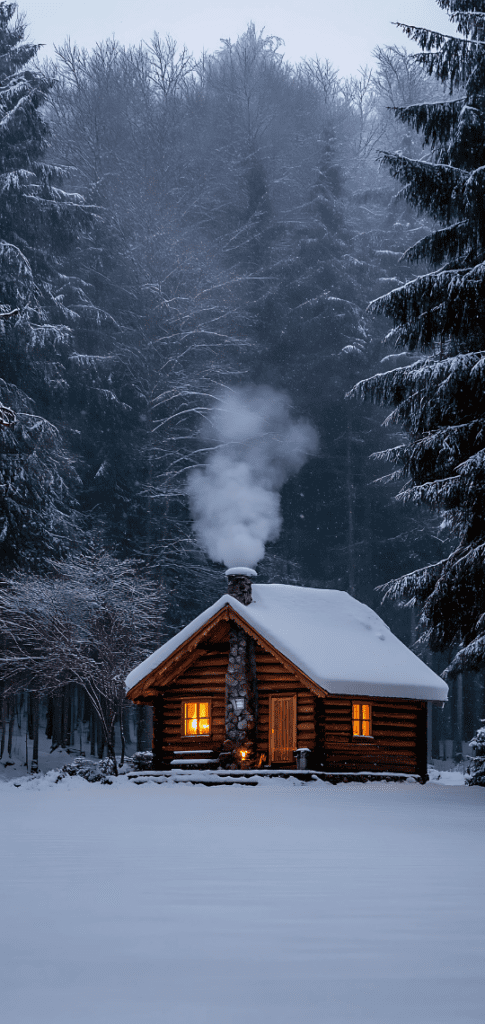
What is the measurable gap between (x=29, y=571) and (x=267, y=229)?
953 inches

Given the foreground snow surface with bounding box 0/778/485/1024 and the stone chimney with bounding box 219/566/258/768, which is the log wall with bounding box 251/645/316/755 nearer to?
the stone chimney with bounding box 219/566/258/768

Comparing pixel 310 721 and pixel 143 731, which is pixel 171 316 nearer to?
pixel 143 731

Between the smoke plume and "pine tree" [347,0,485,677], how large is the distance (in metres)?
13.3

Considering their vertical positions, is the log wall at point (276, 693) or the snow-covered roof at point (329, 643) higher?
the snow-covered roof at point (329, 643)

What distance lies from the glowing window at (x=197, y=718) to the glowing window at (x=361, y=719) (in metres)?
3.75

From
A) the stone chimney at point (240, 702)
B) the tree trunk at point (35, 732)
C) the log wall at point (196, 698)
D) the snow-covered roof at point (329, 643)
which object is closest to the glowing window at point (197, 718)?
the log wall at point (196, 698)

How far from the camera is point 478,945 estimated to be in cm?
607

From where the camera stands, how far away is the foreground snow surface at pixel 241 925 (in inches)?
184

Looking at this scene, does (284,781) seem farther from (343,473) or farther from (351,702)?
(343,473)

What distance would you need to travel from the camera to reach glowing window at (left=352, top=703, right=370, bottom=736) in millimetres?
29531

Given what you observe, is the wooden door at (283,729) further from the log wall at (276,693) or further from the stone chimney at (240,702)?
the stone chimney at (240,702)

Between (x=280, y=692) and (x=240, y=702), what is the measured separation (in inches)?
42.4

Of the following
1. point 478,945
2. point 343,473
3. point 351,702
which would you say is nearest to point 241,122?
point 343,473

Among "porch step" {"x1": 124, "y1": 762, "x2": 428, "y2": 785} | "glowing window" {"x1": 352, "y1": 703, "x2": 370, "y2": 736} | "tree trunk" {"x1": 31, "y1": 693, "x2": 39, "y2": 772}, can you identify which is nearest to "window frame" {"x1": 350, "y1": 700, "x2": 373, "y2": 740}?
"glowing window" {"x1": 352, "y1": 703, "x2": 370, "y2": 736}
